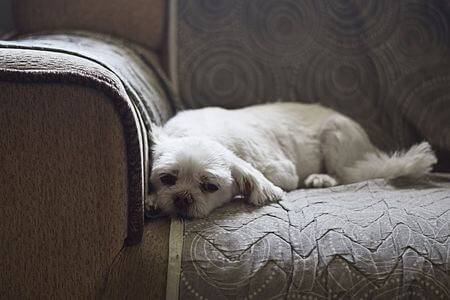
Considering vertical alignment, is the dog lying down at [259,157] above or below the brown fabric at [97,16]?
below

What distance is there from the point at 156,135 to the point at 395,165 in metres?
0.80

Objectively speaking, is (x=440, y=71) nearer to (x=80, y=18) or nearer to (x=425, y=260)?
(x=425, y=260)

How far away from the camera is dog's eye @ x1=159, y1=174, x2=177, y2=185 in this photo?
1.44 metres

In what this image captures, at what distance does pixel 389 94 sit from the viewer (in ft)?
6.40

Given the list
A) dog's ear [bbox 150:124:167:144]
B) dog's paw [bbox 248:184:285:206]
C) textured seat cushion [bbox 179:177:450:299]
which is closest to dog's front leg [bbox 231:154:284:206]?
dog's paw [bbox 248:184:285:206]

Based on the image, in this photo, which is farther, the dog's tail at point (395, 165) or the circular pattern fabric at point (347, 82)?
the circular pattern fabric at point (347, 82)

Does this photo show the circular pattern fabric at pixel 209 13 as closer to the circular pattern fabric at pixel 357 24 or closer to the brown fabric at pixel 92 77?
the circular pattern fabric at pixel 357 24

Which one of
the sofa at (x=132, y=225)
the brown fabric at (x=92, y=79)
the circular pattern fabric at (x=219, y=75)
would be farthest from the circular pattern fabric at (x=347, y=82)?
the brown fabric at (x=92, y=79)

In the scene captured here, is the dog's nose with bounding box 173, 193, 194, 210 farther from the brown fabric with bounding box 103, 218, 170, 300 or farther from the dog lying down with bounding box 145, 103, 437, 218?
the brown fabric with bounding box 103, 218, 170, 300

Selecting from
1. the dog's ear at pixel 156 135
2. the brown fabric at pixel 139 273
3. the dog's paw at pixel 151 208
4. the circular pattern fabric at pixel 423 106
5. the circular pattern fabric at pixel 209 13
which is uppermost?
the circular pattern fabric at pixel 209 13

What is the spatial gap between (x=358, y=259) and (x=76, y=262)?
1.99ft

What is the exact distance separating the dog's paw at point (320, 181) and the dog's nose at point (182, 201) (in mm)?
570

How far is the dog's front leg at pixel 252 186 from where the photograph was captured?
1.38m

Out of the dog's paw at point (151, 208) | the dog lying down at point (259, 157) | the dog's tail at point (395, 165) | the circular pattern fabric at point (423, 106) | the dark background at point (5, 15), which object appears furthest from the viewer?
the dark background at point (5, 15)
